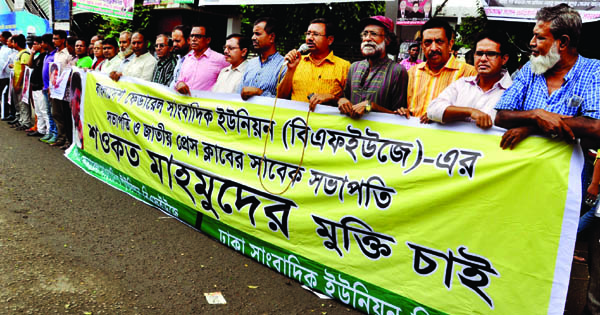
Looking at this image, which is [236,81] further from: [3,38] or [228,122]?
[3,38]

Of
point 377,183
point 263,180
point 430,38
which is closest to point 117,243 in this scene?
point 263,180

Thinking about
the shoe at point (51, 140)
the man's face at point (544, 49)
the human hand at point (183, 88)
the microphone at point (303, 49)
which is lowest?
the shoe at point (51, 140)

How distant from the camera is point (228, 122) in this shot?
420 cm

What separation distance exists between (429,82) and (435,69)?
11 centimetres

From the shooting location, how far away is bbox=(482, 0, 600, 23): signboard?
4445 millimetres

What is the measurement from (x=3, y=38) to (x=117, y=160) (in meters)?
8.61

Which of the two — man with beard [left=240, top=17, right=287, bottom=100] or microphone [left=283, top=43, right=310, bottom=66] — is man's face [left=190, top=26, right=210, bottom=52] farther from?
microphone [left=283, top=43, right=310, bottom=66]

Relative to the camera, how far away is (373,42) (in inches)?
144

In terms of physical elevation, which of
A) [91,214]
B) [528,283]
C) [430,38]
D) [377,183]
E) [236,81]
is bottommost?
[91,214]

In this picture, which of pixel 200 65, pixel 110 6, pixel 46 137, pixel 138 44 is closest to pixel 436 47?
pixel 200 65

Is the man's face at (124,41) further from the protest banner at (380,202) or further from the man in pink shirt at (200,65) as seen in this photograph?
the protest banner at (380,202)

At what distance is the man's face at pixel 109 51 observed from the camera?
702cm

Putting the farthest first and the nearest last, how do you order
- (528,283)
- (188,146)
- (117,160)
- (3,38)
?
1. (3,38)
2. (117,160)
3. (188,146)
4. (528,283)

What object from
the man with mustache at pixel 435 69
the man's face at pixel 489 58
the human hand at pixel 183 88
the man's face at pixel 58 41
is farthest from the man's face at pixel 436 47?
the man's face at pixel 58 41
